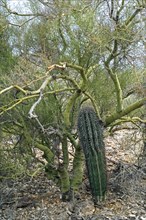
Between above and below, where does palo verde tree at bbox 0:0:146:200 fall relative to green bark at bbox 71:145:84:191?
above

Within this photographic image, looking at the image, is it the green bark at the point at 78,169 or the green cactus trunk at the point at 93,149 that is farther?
the green bark at the point at 78,169

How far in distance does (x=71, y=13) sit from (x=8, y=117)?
2.14 m

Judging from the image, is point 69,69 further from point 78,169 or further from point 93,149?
point 78,169

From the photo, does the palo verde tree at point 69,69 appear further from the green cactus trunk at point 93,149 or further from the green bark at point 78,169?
the green cactus trunk at point 93,149

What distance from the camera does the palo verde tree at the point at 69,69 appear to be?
6926 mm

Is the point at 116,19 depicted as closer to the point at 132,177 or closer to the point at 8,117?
the point at 8,117

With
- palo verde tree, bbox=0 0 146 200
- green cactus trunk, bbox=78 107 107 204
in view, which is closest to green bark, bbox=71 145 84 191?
palo verde tree, bbox=0 0 146 200

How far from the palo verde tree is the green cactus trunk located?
0.88 feet

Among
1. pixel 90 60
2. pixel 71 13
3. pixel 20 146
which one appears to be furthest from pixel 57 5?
pixel 20 146

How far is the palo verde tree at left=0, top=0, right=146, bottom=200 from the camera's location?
22.7ft

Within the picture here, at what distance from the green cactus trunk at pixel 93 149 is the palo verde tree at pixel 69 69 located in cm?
27

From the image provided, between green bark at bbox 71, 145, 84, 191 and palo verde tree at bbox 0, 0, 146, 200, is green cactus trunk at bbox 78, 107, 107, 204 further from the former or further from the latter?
green bark at bbox 71, 145, 84, 191

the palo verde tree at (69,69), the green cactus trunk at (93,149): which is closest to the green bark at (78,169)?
the palo verde tree at (69,69)

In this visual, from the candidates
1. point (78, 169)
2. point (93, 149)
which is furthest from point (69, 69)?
point (78, 169)
